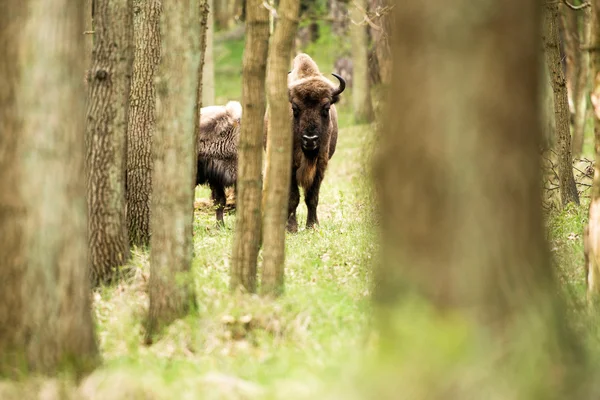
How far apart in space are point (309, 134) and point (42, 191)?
8.10m

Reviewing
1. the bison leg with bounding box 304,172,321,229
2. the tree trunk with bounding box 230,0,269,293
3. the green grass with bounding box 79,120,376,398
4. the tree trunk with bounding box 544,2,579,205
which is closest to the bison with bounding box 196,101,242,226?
the bison leg with bounding box 304,172,321,229

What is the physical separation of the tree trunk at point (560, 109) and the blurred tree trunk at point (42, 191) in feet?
23.1

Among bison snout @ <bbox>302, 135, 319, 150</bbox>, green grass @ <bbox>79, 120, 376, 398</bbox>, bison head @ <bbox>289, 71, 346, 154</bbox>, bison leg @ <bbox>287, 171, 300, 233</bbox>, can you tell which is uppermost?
bison head @ <bbox>289, 71, 346, 154</bbox>

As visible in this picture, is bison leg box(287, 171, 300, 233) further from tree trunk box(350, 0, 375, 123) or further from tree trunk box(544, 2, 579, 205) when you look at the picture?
tree trunk box(350, 0, 375, 123)

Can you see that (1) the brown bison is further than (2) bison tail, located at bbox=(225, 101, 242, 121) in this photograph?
No

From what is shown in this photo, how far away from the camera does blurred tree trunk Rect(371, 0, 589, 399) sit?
4.96 meters

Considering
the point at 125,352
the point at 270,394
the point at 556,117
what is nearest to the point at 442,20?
the point at 270,394

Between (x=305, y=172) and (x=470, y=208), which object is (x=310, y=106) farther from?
(x=470, y=208)

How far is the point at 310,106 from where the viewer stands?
14016mm

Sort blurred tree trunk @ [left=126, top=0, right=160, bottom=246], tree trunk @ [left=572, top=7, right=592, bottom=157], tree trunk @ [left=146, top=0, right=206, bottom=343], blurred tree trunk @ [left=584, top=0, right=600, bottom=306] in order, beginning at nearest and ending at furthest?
1. blurred tree trunk @ [left=584, top=0, right=600, bottom=306]
2. tree trunk @ [left=146, top=0, right=206, bottom=343]
3. blurred tree trunk @ [left=126, top=0, right=160, bottom=246]
4. tree trunk @ [left=572, top=7, right=592, bottom=157]

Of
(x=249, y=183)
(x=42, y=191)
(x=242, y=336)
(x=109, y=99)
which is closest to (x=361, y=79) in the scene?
(x=109, y=99)

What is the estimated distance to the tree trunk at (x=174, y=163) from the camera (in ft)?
24.0

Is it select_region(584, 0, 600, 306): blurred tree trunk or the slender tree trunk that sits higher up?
the slender tree trunk

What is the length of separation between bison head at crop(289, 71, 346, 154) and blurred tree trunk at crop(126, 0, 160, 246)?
10.8 ft
